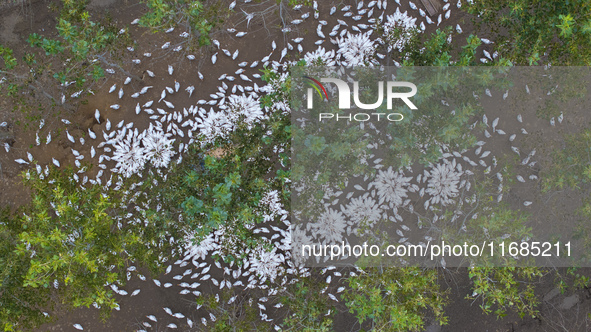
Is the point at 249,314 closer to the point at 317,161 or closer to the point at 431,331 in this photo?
the point at 317,161

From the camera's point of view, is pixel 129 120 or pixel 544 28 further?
pixel 129 120

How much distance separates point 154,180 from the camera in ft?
31.8

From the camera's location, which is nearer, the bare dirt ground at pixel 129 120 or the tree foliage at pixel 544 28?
the tree foliage at pixel 544 28

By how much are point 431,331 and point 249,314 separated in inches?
208

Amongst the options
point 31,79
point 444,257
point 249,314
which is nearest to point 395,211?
point 444,257

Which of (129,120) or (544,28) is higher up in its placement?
(544,28)

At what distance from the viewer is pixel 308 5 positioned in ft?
33.1

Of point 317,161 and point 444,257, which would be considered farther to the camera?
point 444,257

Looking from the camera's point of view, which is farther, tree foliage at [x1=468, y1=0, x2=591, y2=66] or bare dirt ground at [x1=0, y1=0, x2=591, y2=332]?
bare dirt ground at [x1=0, y1=0, x2=591, y2=332]

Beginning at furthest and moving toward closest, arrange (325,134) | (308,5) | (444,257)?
(308,5) → (444,257) → (325,134)

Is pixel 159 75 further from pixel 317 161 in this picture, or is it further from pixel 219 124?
pixel 317 161

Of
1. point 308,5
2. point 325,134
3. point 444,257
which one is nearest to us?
point 325,134

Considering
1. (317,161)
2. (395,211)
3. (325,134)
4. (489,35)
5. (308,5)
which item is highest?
(308,5)

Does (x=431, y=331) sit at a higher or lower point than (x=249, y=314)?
lower
